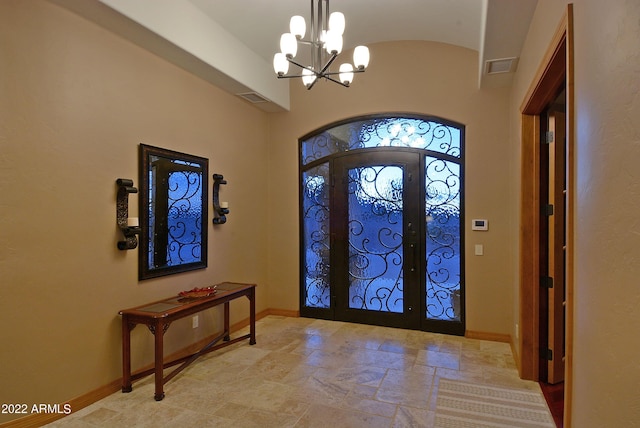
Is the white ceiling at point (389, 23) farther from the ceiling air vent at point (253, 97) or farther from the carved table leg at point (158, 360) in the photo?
the carved table leg at point (158, 360)

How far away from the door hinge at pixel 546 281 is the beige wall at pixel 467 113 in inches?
32.5

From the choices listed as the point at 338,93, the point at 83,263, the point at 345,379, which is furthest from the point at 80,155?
the point at 338,93

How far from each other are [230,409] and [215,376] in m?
0.60

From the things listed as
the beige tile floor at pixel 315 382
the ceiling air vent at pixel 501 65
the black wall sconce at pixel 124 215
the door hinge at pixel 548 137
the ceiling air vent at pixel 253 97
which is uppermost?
the ceiling air vent at pixel 253 97

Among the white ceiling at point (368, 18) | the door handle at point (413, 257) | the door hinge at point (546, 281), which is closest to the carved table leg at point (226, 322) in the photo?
the door handle at point (413, 257)

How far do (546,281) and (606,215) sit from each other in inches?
82.6

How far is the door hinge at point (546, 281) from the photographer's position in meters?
3.06

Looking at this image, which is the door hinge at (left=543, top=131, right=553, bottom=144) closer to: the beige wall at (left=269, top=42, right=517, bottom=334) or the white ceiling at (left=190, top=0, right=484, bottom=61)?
the beige wall at (left=269, top=42, right=517, bottom=334)

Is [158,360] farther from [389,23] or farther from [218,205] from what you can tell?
[389,23]

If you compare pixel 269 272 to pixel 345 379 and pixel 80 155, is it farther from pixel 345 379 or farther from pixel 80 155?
pixel 80 155

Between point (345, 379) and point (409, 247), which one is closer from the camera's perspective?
point (345, 379)

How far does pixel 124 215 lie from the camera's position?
10.1 ft

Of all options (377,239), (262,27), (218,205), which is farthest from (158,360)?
(262,27)

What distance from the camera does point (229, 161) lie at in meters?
4.47
